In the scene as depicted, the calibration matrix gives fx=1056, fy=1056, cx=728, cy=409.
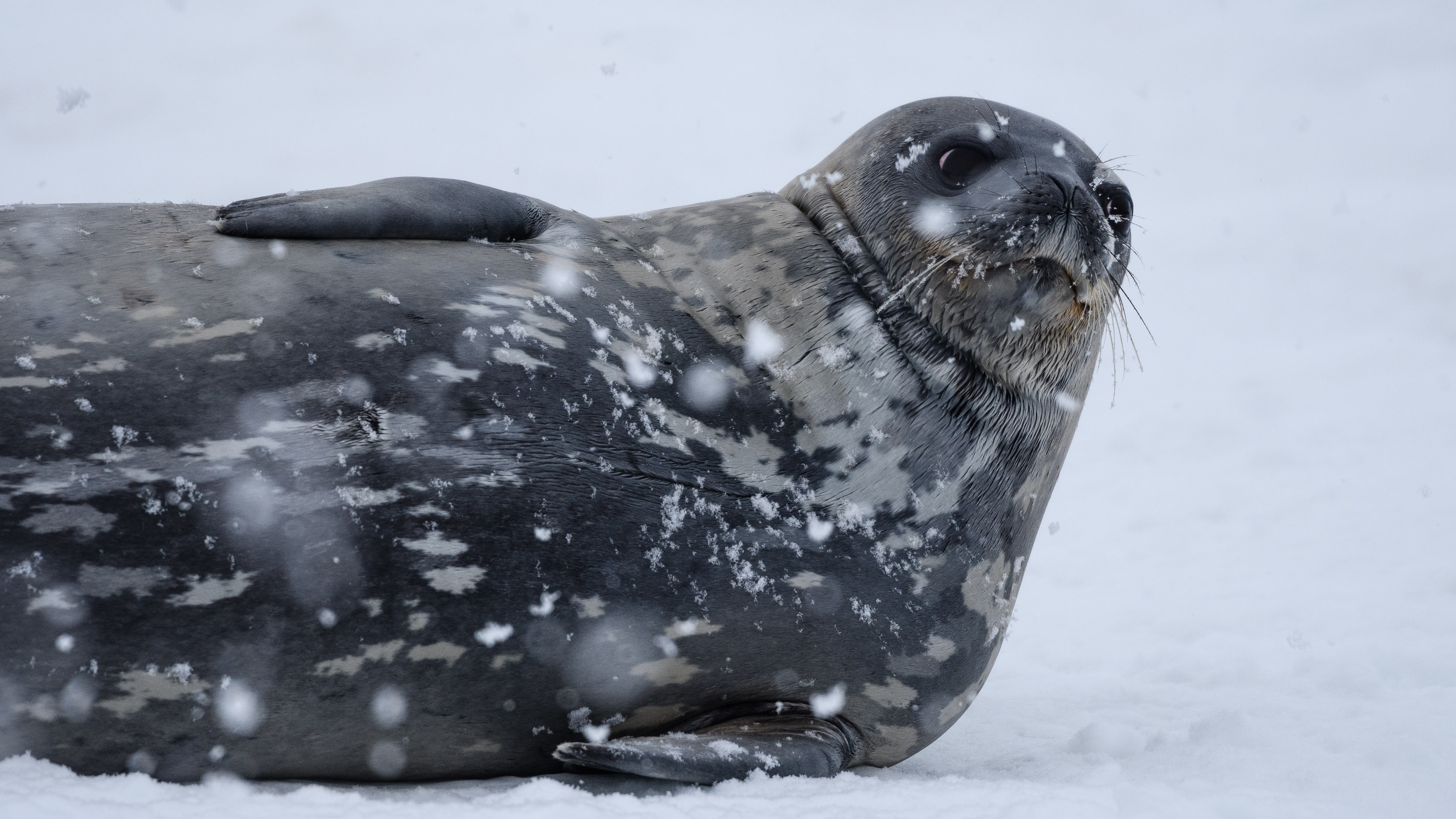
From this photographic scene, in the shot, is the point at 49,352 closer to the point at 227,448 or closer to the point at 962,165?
the point at 227,448

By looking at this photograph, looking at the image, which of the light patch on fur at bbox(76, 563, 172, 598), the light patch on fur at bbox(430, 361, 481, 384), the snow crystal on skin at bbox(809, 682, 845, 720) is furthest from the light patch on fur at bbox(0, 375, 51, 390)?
the snow crystal on skin at bbox(809, 682, 845, 720)

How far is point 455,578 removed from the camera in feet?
5.89

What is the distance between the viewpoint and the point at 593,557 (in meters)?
1.91

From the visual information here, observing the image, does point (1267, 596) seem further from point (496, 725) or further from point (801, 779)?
point (496, 725)

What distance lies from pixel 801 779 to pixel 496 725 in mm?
553

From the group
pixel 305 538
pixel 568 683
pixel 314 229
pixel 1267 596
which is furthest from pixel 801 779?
pixel 1267 596

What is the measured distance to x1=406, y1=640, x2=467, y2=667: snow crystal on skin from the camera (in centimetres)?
178

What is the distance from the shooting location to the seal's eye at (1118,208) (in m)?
2.44

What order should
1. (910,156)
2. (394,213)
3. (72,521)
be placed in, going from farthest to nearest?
(910,156) → (394,213) → (72,521)

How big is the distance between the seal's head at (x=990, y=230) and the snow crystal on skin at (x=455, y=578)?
1031mm

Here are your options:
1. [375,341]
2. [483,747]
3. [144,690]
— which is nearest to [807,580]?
[483,747]

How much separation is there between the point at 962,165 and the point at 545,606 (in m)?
1.33

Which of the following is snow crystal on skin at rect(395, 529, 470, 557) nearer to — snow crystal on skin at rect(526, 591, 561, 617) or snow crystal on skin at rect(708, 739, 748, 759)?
snow crystal on skin at rect(526, 591, 561, 617)

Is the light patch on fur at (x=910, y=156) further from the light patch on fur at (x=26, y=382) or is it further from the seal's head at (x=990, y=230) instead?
the light patch on fur at (x=26, y=382)
